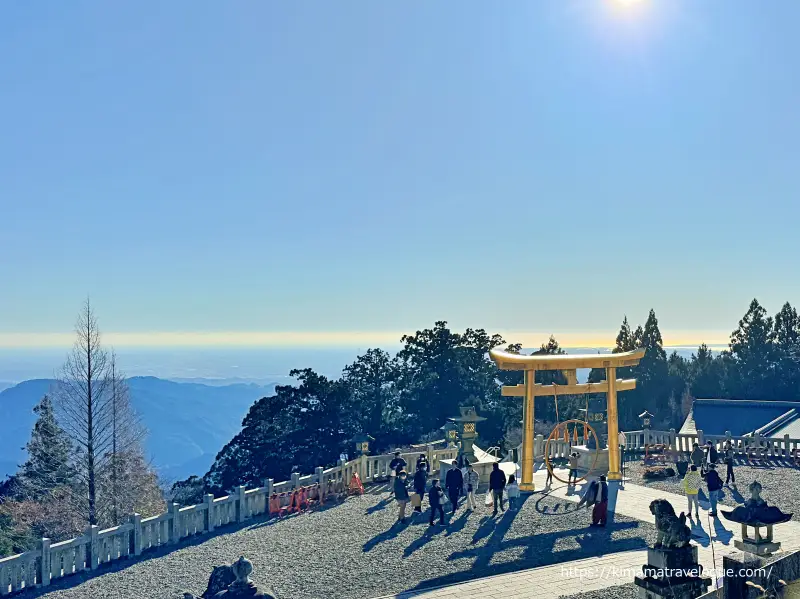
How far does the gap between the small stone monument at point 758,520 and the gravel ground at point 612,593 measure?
1.86 meters

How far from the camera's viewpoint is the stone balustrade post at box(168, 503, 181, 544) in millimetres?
14625

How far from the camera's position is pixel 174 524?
14.7 meters

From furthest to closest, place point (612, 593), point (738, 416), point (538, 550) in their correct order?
1. point (738, 416)
2. point (538, 550)
3. point (612, 593)

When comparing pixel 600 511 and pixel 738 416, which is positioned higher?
pixel 600 511

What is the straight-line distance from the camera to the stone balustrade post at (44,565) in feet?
40.2

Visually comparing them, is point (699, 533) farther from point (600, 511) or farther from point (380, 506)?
point (380, 506)

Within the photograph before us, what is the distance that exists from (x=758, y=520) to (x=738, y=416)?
973 inches

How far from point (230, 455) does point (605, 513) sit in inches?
939

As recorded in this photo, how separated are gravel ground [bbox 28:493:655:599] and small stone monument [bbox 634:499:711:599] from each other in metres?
3.95

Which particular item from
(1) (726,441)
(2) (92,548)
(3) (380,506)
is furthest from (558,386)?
(2) (92,548)

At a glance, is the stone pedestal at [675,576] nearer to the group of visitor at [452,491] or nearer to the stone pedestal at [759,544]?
the stone pedestal at [759,544]

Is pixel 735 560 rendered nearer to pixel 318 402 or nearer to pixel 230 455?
pixel 318 402

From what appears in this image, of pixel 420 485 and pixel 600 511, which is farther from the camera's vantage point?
pixel 420 485

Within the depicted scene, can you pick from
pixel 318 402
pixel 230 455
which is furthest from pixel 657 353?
pixel 230 455
